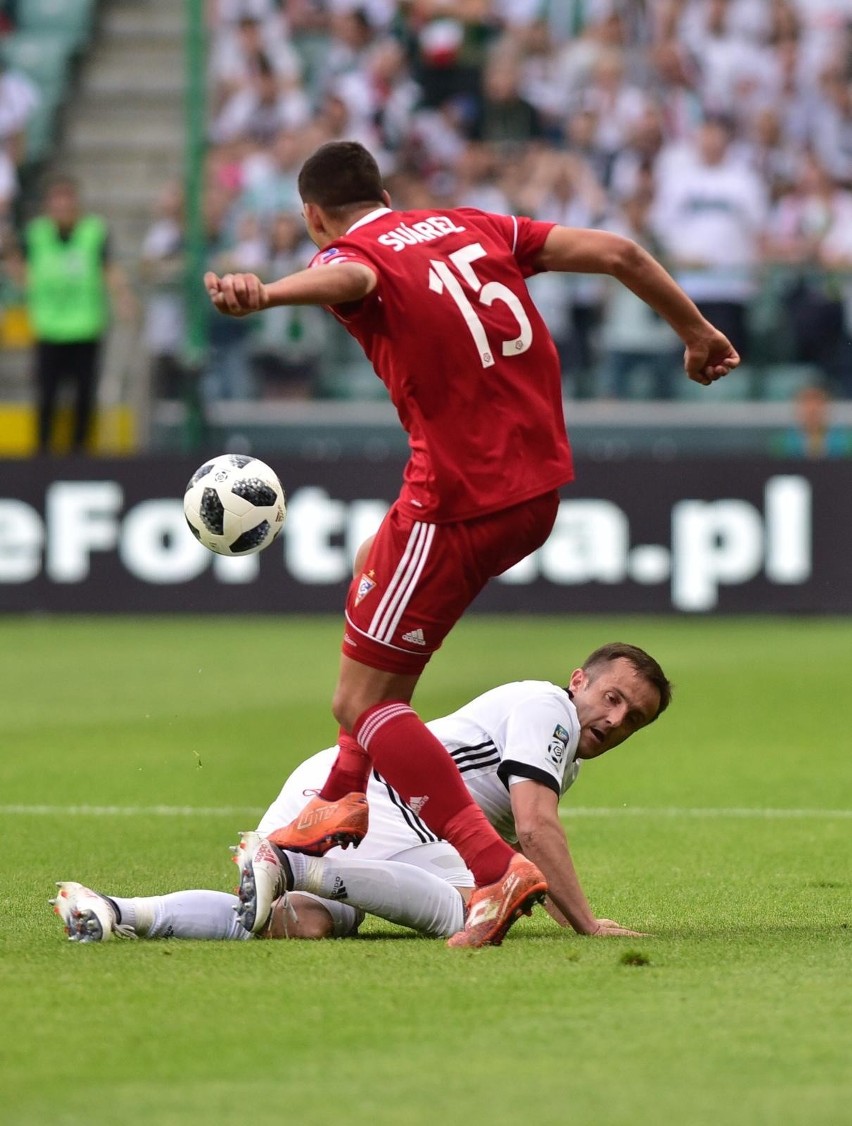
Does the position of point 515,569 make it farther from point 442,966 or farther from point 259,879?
point 442,966

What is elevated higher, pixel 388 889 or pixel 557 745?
pixel 557 745

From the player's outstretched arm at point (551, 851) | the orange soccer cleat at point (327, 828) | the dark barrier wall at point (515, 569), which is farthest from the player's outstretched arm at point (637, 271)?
the dark barrier wall at point (515, 569)

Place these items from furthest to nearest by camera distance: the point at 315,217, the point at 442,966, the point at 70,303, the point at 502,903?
the point at 70,303
the point at 315,217
the point at 502,903
the point at 442,966

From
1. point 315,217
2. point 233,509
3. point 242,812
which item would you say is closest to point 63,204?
point 242,812

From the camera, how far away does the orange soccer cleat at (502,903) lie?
486cm

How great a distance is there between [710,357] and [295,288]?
139 centimetres

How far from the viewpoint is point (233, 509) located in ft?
18.4

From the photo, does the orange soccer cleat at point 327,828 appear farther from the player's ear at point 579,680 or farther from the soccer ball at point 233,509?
the soccer ball at point 233,509

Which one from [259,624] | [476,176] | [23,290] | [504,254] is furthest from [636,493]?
[504,254]

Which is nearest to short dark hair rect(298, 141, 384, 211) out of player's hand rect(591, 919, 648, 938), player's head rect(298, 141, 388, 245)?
player's head rect(298, 141, 388, 245)

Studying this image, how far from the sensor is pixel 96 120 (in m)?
21.4

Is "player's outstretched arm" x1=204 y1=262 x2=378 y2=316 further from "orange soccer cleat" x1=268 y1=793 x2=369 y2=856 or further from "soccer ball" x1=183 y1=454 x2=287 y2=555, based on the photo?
"orange soccer cleat" x1=268 y1=793 x2=369 y2=856

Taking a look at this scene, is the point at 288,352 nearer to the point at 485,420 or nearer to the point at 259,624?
the point at 259,624

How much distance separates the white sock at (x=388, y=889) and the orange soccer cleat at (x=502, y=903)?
0.22m
